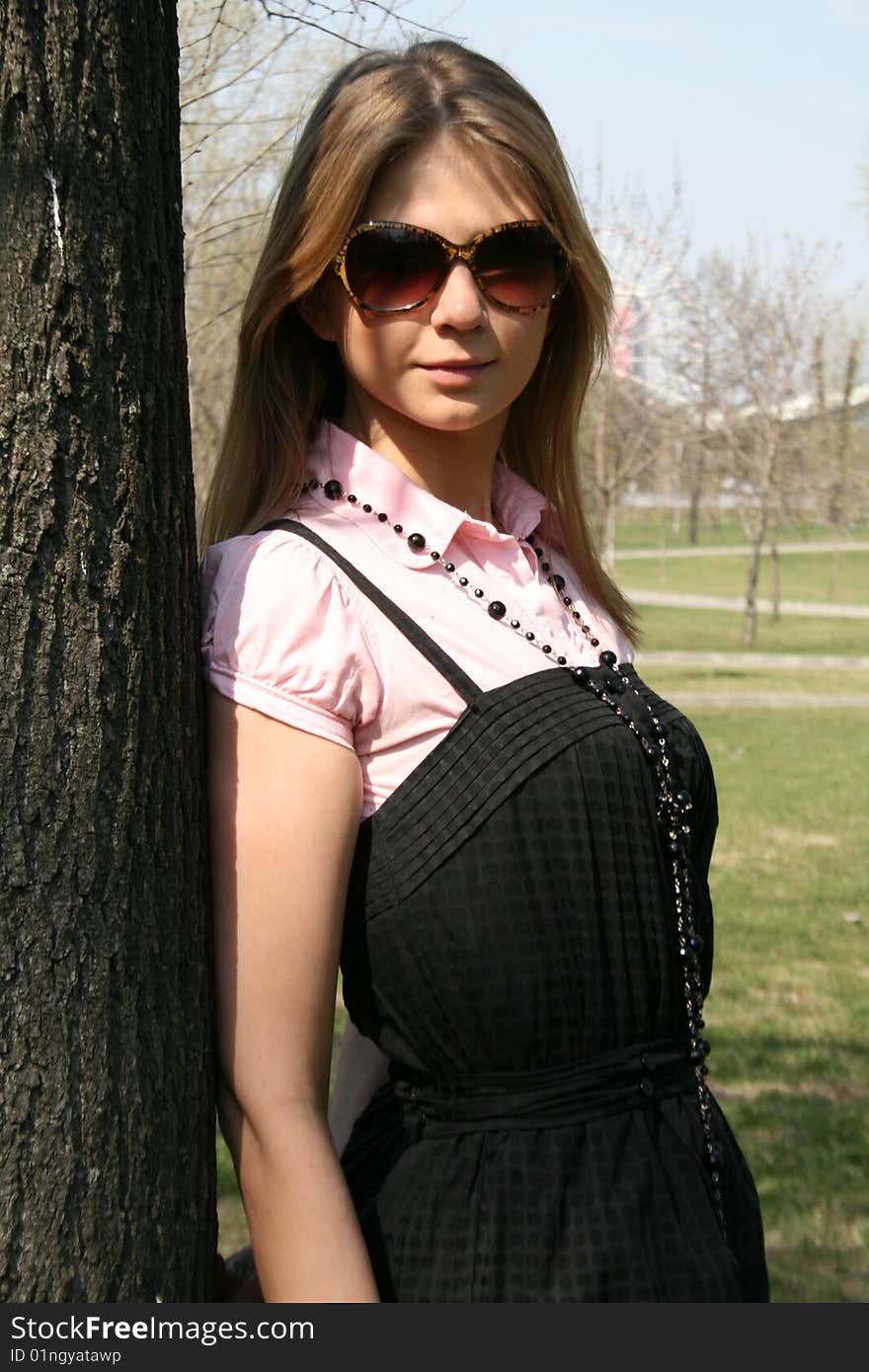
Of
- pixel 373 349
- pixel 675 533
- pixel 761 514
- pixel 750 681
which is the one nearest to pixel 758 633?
pixel 761 514

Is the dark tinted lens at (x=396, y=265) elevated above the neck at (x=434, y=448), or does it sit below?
above

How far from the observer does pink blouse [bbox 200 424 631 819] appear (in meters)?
1.67

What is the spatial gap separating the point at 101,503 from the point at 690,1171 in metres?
0.97

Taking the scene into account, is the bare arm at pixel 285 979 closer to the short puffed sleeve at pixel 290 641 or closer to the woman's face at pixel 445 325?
the short puffed sleeve at pixel 290 641

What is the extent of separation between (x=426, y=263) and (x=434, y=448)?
258 millimetres

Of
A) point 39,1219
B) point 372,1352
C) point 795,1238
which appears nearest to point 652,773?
point 372,1352

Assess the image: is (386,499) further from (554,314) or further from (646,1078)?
(646,1078)

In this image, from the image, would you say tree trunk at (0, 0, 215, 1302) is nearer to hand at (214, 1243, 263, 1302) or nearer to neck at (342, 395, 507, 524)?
hand at (214, 1243, 263, 1302)

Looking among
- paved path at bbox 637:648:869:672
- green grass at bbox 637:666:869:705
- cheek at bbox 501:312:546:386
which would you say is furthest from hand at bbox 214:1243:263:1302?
paved path at bbox 637:648:869:672

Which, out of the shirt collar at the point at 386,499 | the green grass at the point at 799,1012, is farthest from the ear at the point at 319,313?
the green grass at the point at 799,1012

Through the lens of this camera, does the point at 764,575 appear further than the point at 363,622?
Yes

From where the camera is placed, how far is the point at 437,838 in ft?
5.48

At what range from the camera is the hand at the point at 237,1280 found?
174cm

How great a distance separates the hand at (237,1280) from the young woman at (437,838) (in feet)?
0.44
